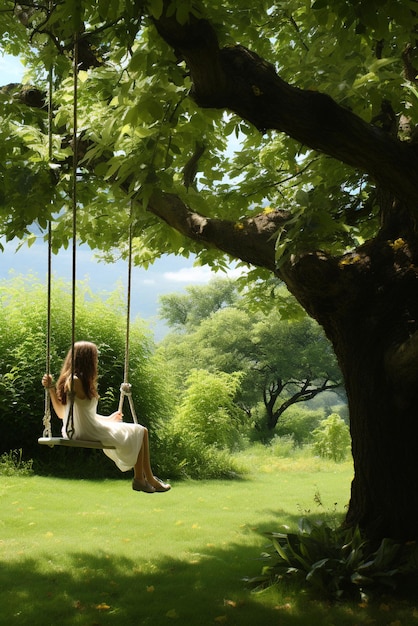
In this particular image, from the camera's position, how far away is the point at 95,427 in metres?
5.07

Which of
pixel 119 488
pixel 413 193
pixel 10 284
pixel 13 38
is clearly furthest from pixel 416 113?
pixel 10 284

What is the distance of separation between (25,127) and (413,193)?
3.06 meters

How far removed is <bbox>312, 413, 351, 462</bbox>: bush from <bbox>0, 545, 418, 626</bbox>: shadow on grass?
10533mm

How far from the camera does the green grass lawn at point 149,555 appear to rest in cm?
455

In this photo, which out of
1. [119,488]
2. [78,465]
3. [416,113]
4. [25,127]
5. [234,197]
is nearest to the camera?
[416,113]

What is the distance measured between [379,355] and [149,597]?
246cm

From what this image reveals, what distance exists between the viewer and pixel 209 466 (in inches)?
466

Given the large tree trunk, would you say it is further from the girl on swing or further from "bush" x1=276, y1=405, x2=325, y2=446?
"bush" x1=276, y1=405, x2=325, y2=446

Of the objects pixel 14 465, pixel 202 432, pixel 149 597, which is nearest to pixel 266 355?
pixel 202 432

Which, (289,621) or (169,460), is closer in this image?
(289,621)

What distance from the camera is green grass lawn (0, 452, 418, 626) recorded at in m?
4.55

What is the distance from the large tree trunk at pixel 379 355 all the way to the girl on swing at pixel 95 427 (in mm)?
1610

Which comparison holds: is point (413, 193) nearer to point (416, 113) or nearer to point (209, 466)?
point (416, 113)

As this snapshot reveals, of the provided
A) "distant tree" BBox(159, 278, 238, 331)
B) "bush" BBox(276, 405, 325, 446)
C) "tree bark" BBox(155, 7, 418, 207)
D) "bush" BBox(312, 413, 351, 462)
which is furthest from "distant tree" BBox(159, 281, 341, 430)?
"tree bark" BBox(155, 7, 418, 207)
